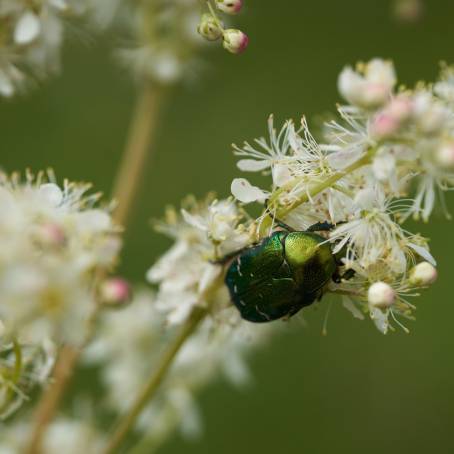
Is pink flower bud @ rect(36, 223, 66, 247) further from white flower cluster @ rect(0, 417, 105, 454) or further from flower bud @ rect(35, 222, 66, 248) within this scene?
white flower cluster @ rect(0, 417, 105, 454)

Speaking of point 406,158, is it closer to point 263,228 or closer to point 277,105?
point 263,228

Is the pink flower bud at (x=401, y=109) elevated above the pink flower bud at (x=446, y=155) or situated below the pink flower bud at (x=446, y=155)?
above

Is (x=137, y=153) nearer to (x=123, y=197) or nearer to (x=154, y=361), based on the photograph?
(x=123, y=197)

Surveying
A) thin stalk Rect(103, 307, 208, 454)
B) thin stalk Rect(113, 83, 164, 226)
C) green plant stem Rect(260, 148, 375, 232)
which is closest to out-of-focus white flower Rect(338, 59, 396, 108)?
green plant stem Rect(260, 148, 375, 232)

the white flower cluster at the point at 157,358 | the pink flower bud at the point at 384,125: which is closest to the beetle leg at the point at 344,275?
the pink flower bud at the point at 384,125

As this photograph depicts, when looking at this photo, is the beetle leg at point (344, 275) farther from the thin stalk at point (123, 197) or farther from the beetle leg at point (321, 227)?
the thin stalk at point (123, 197)

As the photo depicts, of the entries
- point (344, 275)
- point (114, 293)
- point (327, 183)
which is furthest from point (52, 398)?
point (327, 183)
